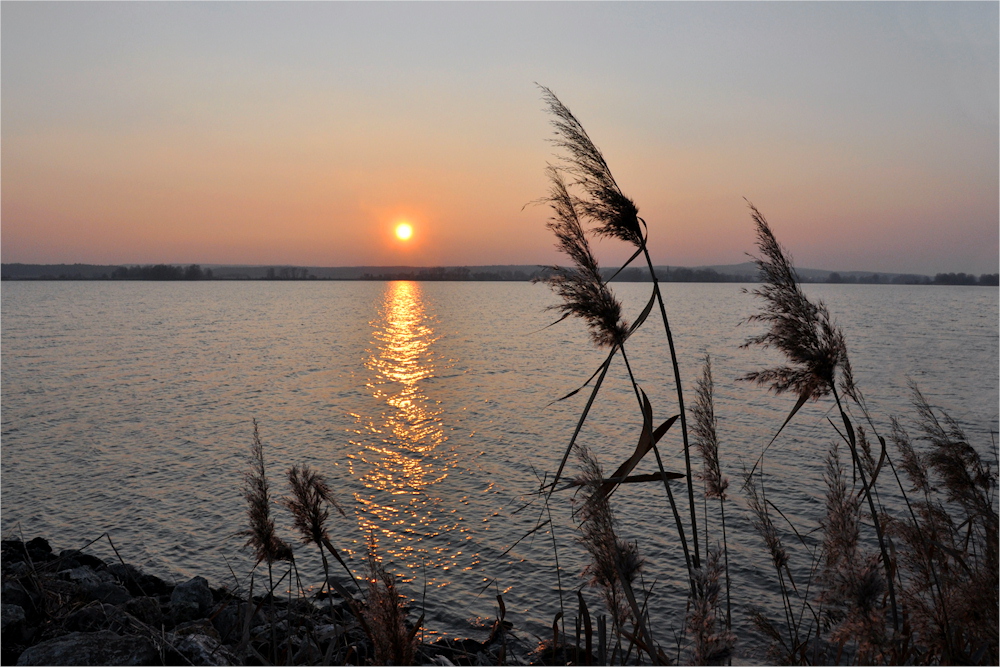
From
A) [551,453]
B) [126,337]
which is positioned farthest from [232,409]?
[126,337]

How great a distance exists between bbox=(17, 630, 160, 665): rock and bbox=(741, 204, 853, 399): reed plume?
4.33 metres

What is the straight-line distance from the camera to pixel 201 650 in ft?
14.4

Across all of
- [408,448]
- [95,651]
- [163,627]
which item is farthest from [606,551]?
[408,448]

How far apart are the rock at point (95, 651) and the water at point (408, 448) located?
4.86 feet

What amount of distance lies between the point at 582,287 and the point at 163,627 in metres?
3.16

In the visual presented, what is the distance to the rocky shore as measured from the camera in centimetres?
404

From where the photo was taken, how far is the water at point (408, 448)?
1029 cm

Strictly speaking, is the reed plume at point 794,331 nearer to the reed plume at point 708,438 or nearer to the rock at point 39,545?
the reed plume at point 708,438

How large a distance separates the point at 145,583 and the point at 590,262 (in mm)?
9583

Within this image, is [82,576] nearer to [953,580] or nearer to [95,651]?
[95,651]

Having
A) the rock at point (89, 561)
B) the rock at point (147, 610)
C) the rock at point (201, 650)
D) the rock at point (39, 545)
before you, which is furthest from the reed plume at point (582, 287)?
the rock at point (39, 545)

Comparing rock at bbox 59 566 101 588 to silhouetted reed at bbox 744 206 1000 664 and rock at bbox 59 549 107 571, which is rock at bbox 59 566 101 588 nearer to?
rock at bbox 59 549 107 571

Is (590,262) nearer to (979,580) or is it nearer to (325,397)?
(979,580)

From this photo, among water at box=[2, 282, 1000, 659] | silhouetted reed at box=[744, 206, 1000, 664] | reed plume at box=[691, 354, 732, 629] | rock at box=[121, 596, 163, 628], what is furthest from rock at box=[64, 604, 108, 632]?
silhouetted reed at box=[744, 206, 1000, 664]
